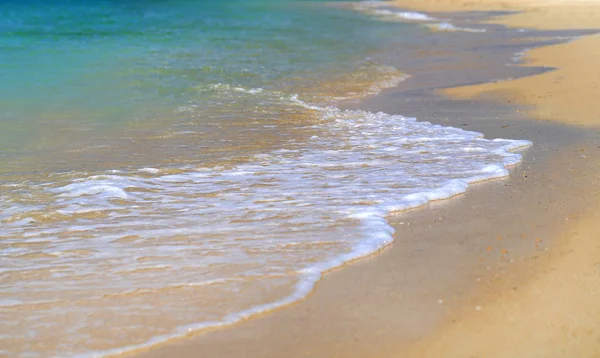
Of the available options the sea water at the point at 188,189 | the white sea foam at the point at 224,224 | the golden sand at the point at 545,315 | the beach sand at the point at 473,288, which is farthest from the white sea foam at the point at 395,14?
the golden sand at the point at 545,315

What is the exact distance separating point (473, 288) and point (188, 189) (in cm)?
268

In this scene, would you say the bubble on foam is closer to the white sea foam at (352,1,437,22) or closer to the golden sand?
the white sea foam at (352,1,437,22)

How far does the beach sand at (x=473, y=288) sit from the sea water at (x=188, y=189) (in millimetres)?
178

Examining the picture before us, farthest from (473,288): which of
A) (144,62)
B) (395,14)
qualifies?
(395,14)

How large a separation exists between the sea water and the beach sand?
0.18m

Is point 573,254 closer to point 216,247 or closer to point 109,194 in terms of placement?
point 216,247

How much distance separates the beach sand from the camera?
3.34m

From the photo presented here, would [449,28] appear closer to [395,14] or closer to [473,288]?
[395,14]

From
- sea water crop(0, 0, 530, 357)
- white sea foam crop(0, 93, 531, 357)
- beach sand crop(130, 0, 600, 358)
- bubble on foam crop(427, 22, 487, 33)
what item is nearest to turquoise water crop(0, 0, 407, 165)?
sea water crop(0, 0, 530, 357)

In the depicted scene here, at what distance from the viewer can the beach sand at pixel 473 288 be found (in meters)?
3.34

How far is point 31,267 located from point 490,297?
258 cm

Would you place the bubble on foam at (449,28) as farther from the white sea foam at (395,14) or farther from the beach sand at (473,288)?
the beach sand at (473,288)

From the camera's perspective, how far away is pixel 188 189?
19.1 ft

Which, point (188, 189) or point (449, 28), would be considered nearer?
point (188, 189)
